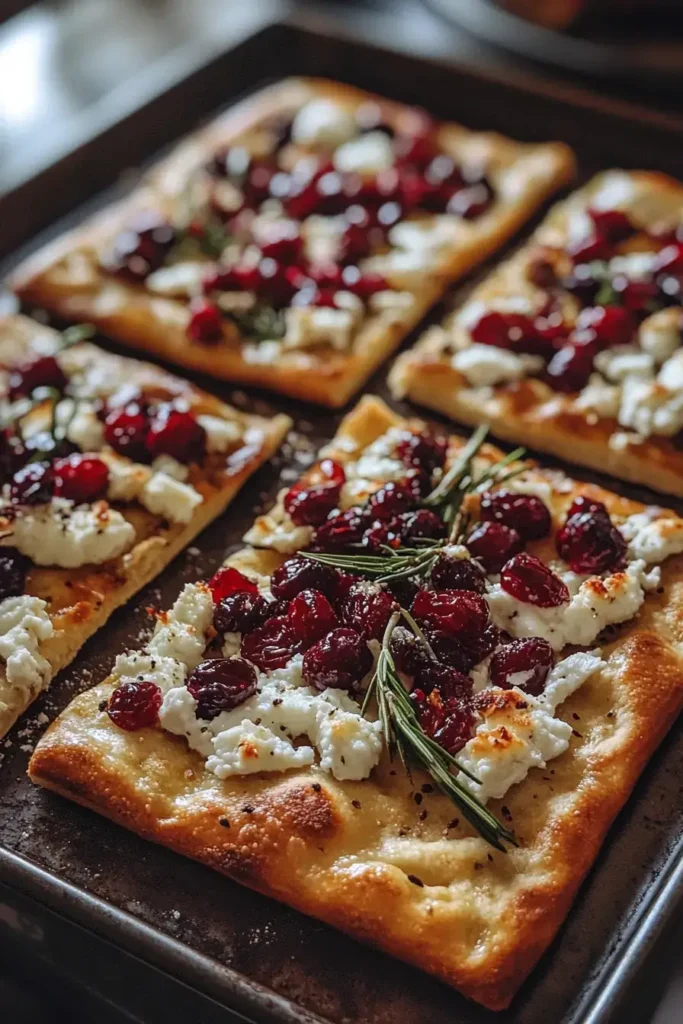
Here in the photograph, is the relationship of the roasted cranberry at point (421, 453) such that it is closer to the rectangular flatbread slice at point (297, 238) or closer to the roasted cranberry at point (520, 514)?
the roasted cranberry at point (520, 514)

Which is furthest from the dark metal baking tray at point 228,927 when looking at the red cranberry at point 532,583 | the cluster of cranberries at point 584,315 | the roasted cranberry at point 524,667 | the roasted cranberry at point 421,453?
the cluster of cranberries at point 584,315

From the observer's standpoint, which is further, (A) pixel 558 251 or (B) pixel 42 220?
(B) pixel 42 220

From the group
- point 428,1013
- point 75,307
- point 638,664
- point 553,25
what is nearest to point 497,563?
point 638,664

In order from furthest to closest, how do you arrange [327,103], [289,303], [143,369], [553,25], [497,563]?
[553,25], [327,103], [289,303], [143,369], [497,563]

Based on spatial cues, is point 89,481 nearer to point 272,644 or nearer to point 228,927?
point 272,644

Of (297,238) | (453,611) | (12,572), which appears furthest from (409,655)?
(297,238)

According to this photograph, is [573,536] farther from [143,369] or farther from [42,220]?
[42,220]
